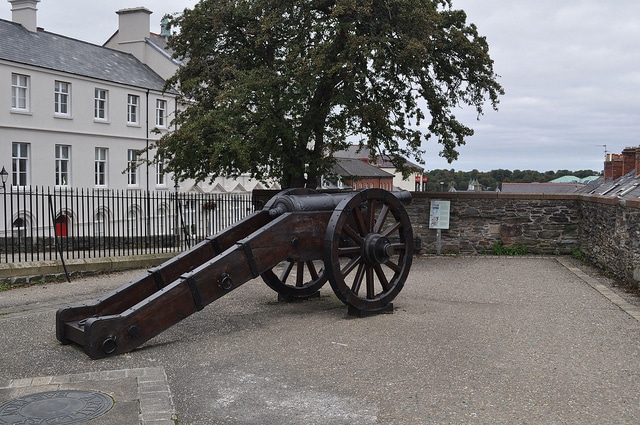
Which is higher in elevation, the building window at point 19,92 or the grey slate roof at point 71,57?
the grey slate roof at point 71,57

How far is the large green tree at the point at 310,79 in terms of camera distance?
13.9 meters

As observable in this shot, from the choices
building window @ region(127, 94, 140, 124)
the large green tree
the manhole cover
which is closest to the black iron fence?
the large green tree

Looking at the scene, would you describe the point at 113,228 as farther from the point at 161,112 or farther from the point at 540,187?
the point at 540,187

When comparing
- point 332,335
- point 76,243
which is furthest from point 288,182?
point 332,335

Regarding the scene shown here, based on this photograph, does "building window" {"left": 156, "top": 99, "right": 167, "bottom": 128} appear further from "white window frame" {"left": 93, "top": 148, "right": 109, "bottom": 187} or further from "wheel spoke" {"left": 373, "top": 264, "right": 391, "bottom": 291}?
"wheel spoke" {"left": 373, "top": 264, "right": 391, "bottom": 291}

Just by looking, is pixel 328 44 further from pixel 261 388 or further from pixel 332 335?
pixel 261 388

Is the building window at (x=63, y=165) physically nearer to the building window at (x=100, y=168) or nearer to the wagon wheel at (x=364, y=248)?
the building window at (x=100, y=168)

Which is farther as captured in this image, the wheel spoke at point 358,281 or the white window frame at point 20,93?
the white window frame at point 20,93

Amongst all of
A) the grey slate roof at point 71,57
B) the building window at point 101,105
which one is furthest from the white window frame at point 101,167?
the grey slate roof at point 71,57

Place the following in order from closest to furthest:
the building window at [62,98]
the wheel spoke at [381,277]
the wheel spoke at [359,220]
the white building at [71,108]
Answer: the wheel spoke at [359,220] < the wheel spoke at [381,277] < the white building at [71,108] < the building window at [62,98]

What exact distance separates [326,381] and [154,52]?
37.1 metres

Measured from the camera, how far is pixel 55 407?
505 cm

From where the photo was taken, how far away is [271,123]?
14234 mm

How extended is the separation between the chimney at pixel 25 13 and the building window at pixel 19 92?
13.3 ft
